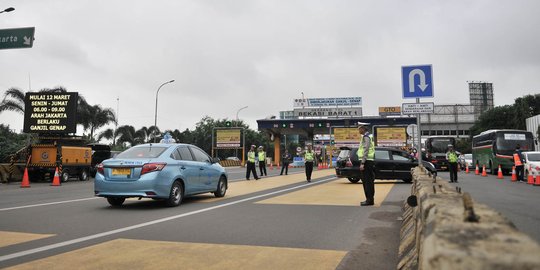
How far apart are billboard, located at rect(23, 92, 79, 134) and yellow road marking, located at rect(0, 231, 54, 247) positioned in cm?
1725

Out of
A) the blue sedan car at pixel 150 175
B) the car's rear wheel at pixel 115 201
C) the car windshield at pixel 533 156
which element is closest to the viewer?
the blue sedan car at pixel 150 175

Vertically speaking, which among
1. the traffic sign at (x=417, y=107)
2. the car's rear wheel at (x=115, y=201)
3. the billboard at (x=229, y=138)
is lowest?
the car's rear wheel at (x=115, y=201)

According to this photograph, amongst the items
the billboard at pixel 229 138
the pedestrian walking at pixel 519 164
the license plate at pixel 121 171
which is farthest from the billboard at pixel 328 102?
the license plate at pixel 121 171

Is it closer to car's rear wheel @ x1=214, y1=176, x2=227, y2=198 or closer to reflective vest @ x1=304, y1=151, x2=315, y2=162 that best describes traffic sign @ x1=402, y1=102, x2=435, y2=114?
car's rear wheel @ x1=214, y1=176, x2=227, y2=198

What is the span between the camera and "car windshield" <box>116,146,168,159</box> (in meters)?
9.25

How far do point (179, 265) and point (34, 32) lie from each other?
1474 centimetres

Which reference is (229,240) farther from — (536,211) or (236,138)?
(236,138)

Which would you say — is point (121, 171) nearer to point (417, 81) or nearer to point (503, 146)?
point (417, 81)

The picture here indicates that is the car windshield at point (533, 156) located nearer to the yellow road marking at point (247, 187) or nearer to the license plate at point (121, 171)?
the yellow road marking at point (247, 187)

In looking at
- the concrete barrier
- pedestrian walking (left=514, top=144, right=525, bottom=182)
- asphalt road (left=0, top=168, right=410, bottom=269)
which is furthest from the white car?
the concrete barrier

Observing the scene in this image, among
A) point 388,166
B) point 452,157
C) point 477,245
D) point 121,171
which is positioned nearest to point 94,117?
point 388,166

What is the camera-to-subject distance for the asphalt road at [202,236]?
4465 millimetres

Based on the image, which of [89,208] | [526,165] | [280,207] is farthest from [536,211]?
[526,165]

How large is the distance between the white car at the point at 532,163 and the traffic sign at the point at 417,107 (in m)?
9.99
